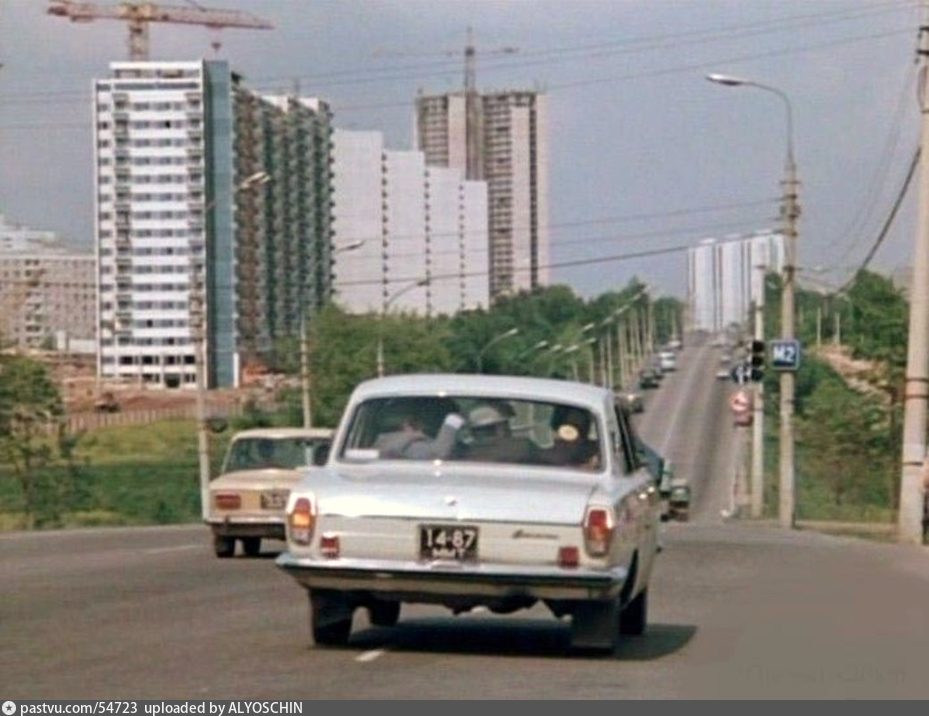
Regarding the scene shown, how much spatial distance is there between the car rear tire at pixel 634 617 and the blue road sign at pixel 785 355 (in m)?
36.1

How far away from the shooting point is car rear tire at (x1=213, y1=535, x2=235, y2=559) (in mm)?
29719

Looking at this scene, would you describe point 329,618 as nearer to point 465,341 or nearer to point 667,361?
point 465,341

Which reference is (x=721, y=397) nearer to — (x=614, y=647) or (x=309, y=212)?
(x=309, y=212)

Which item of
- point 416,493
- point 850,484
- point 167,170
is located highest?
point 167,170

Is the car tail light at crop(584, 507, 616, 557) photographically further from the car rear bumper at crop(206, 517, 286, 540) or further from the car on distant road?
the car on distant road

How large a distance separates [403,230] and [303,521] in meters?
123

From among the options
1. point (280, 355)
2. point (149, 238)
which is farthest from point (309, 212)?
point (280, 355)

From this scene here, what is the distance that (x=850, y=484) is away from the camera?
70.6m

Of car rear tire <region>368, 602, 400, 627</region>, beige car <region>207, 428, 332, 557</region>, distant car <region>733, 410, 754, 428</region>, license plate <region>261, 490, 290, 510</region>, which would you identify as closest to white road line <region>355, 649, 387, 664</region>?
car rear tire <region>368, 602, 400, 627</region>

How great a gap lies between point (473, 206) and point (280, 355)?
2854 inches

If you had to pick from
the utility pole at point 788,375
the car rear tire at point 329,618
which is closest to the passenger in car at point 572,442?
the car rear tire at point 329,618

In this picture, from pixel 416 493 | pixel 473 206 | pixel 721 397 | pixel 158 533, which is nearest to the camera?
pixel 416 493

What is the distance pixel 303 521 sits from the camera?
1414 cm

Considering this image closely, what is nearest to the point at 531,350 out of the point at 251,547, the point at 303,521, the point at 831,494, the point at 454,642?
the point at 831,494
